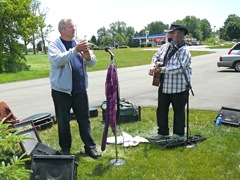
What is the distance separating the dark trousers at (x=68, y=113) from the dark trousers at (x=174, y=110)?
1.40 m

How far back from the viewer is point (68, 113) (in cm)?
466

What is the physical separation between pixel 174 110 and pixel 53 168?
2.47 m

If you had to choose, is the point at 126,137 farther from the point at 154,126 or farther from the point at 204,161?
the point at 204,161

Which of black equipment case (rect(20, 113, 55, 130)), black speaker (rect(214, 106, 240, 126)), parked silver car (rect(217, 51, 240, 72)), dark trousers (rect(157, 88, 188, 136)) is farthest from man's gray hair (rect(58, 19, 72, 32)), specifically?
parked silver car (rect(217, 51, 240, 72))

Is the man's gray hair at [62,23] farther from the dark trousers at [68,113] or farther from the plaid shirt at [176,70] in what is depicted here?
the plaid shirt at [176,70]

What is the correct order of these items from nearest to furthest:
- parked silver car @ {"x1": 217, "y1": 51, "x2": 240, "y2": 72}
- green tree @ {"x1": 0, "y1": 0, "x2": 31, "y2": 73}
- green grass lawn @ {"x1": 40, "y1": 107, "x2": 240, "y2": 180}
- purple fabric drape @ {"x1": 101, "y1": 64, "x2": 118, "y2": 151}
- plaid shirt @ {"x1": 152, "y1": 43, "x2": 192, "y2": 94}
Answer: green grass lawn @ {"x1": 40, "y1": 107, "x2": 240, "y2": 180} < purple fabric drape @ {"x1": 101, "y1": 64, "x2": 118, "y2": 151} < plaid shirt @ {"x1": 152, "y1": 43, "x2": 192, "y2": 94} < parked silver car @ {"x1": 217, "y1": 51, "x2": 240, "y2": 72} < green tree @ {"x1": 0, "y1": 0, "x2": 31, "y2": 73}

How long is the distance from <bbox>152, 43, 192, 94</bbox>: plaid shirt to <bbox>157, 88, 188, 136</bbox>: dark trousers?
147 mm

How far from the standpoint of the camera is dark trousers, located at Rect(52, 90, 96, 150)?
4535mm

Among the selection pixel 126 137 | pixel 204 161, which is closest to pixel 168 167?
pixel 204 161

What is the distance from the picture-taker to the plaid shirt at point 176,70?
16.1 feet

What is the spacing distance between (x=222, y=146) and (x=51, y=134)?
324 centimetres

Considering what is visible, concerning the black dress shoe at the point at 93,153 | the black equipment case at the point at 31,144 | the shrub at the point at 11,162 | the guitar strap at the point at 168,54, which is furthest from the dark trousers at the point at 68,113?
the shrub at the point at 11,162

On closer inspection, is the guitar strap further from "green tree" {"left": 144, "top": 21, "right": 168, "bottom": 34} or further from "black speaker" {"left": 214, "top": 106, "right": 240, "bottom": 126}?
"green tree" {"left": 144, "top": 21, "right": 168, "bottom": 34}

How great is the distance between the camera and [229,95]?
10.0 m
